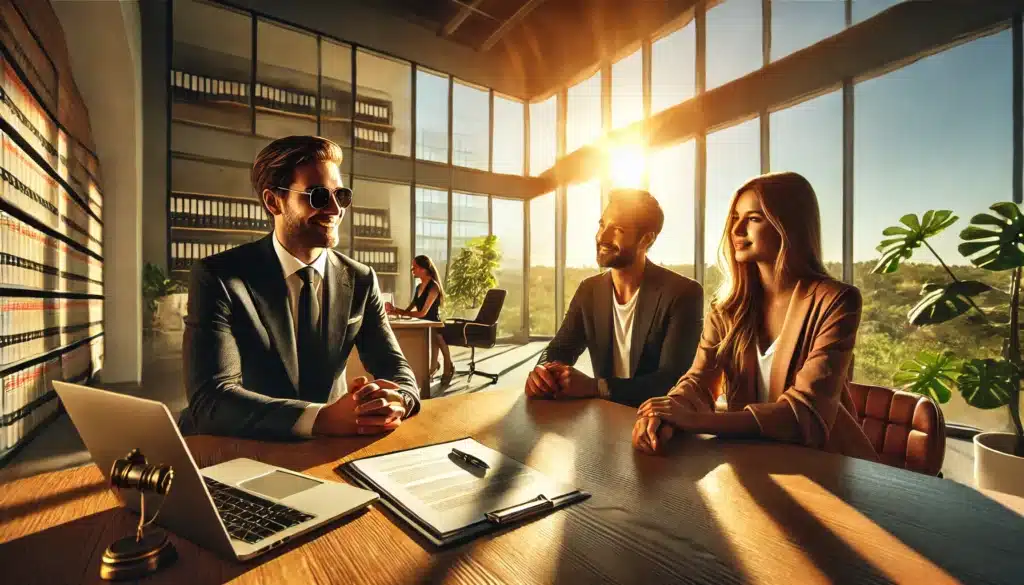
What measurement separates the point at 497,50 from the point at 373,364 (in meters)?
9.12

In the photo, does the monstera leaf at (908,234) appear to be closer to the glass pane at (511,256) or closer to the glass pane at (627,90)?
the glass pane at (627,90)

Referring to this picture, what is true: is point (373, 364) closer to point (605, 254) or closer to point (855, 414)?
point (605, 254)

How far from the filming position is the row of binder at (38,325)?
2.66 metres

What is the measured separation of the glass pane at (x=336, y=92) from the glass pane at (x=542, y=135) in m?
3.67

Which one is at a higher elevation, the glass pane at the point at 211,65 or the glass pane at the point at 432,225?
the glass pane at the point at 211,65

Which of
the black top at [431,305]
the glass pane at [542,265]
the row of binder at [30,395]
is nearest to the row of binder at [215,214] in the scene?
the black top at [431,305]

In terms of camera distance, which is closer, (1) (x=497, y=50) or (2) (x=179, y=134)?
(2) (x=179, y=134)

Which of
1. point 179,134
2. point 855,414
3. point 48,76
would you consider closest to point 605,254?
point 855,414

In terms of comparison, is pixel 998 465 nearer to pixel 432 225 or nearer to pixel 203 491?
pixel 203 491

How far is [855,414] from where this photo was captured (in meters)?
1.46

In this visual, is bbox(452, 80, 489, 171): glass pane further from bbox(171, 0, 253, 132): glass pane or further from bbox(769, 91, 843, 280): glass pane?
bbox(769, 91, 843, 280): glass pane

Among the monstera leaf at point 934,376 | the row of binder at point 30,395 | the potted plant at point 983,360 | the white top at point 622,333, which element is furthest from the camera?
the monstera leaf at point 934,376

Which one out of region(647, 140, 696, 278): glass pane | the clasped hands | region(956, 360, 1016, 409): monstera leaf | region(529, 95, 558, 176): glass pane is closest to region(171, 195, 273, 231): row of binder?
region(529, 95, 558, 176): glass pane

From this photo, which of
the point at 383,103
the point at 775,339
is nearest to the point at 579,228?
the point at 383,103
